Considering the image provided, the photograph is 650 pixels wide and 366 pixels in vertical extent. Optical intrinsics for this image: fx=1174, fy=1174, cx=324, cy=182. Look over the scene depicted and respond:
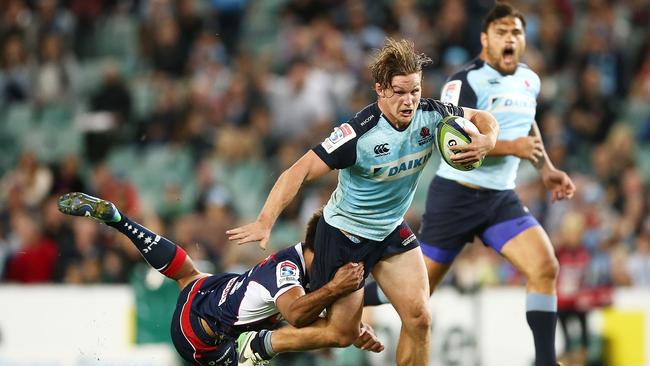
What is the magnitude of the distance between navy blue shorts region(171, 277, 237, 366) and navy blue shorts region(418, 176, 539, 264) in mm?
1711

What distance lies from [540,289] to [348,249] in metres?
1.50

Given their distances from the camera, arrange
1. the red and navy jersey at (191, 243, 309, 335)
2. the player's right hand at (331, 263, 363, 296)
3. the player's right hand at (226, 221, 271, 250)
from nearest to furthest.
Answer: the player's right hand at (226, 221, 271, 250) < the player's right hand at (331, 263, 363, 296) < the red and navy jersey at (191, 243, 309, 335)

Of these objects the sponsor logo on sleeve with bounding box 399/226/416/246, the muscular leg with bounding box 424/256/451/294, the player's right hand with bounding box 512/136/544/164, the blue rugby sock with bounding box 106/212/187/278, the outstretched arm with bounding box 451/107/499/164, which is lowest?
the muscular leg with bounding box 424/256/451/294

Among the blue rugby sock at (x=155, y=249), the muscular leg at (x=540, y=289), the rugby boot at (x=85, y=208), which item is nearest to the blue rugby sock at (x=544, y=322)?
the muscular leg at (x=540, y=289)

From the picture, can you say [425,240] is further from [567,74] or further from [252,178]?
[567,74]

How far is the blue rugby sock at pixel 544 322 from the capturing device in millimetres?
8562

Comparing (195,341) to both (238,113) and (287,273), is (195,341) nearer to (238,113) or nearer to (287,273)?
(287,273)

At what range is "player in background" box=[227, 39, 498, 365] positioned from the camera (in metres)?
7.50

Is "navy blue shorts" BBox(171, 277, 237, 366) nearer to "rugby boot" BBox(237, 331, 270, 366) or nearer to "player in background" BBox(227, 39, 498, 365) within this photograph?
"rugby boot" BBox(237, 331, 270, 366)

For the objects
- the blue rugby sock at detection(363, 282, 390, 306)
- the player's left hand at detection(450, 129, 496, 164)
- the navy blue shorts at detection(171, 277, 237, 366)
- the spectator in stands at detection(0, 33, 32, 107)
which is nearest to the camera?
the player's left hand at detection(450, 129, 496, 164)

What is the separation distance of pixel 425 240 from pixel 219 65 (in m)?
7.22

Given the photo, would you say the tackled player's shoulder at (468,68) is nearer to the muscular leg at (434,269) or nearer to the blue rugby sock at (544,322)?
the muscular leg at (434,269)

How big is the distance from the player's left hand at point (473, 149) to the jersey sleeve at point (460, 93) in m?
1.13

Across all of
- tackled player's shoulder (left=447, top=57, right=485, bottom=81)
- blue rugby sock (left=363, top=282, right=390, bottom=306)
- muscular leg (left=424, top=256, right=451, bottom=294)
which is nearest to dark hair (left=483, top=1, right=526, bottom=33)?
tackled player's shoulder (left=447, top=57, right=485, bottom=81)
